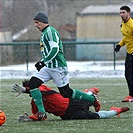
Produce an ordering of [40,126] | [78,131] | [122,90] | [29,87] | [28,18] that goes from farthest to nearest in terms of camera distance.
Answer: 1. [28,18]
2. [122,90]
3. [29,87]
4. [40,126]
5. [78,131]

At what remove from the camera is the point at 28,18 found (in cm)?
4369

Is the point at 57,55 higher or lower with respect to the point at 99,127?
higher

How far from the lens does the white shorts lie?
32.1ft

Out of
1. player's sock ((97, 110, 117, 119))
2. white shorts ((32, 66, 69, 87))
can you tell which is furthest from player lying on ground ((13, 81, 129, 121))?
white shorts ((32, 66, 69, 87))

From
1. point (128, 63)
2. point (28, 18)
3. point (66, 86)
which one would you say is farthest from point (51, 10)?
point (66, 86)

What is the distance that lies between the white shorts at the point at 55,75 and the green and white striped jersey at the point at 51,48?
0.20ft

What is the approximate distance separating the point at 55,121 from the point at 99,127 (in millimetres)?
1008

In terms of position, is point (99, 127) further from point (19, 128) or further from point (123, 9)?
point (123, 9)

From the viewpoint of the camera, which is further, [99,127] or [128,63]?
[128,63]

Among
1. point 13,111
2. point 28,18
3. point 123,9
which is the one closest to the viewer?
point 13,111

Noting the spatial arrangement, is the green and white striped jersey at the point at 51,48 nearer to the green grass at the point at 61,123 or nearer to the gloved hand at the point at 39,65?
the gloved hand at the point at 39,65

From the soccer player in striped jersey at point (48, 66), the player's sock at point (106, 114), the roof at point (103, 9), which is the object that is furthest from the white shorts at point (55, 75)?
the roof at point (103, 9)

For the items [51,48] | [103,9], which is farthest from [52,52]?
[103,9]

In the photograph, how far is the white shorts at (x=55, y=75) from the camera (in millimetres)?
9781
